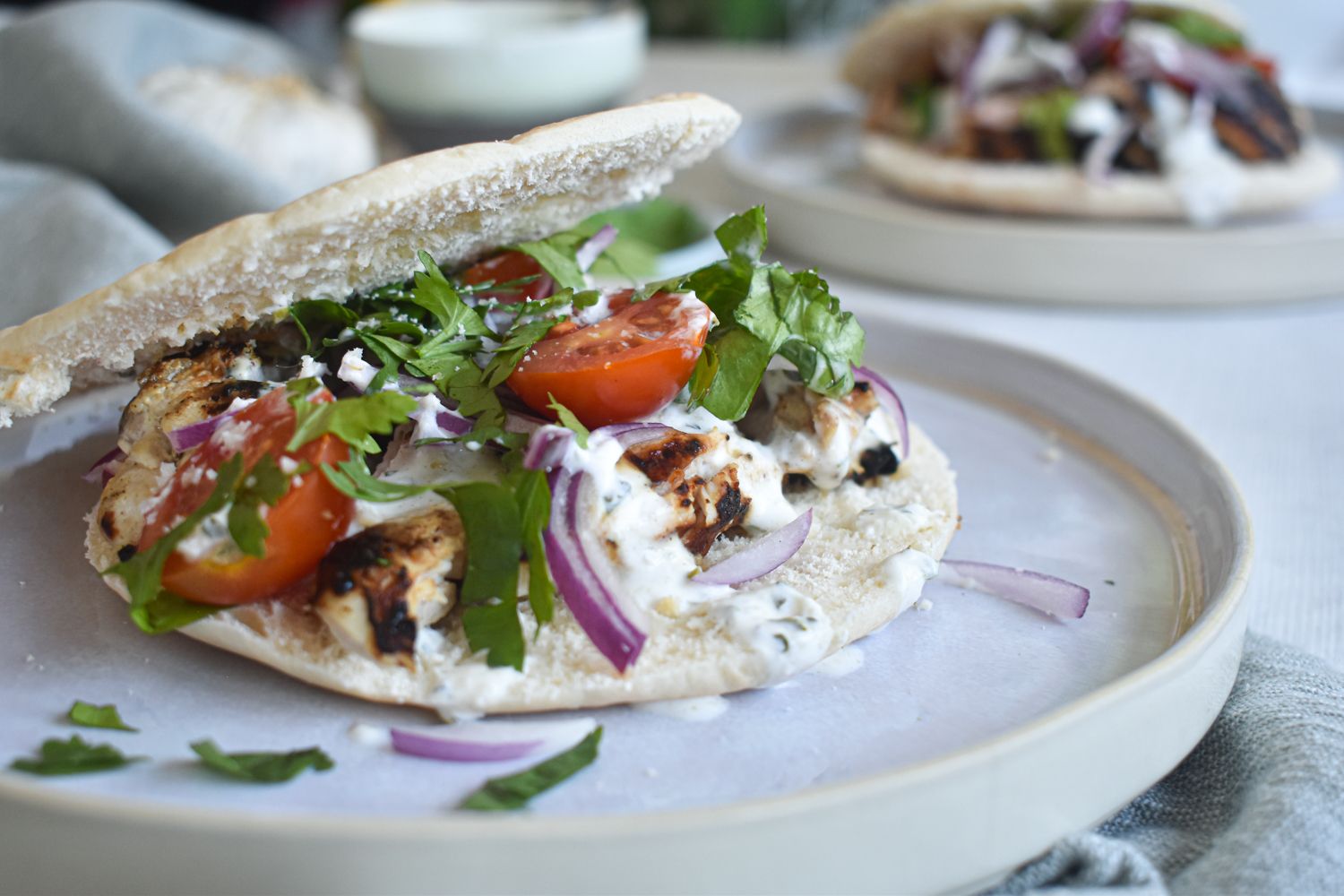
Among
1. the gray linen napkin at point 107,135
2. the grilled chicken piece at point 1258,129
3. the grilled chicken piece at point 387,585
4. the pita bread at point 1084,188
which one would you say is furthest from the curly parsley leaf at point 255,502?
the grilled chicken piece at point 1258,129

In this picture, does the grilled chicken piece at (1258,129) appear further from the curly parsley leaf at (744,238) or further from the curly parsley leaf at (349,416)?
the curly parsley leaf at (349,416)

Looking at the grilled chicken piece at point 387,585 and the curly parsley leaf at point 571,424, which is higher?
the curly parsley leaf at point 571,424

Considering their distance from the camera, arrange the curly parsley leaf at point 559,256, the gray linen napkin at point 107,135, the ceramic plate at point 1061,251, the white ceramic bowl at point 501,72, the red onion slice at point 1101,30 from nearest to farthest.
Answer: the curly parsley leaf at point 559,256, the gray linen napkin at point 107,135, the ceramic plate at point 1061,251, the red onion slice at point 1101,30, the white ceramic bowl at point 501,72

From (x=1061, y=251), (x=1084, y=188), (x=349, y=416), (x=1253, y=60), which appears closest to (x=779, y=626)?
(x=349, y=416)

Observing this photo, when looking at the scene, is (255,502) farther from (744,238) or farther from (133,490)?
(744,238)

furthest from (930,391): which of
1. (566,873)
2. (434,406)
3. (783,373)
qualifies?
(566,873)

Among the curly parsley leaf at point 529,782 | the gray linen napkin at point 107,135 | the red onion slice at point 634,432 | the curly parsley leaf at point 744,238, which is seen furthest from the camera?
the gray linen napkin at point 107,135
